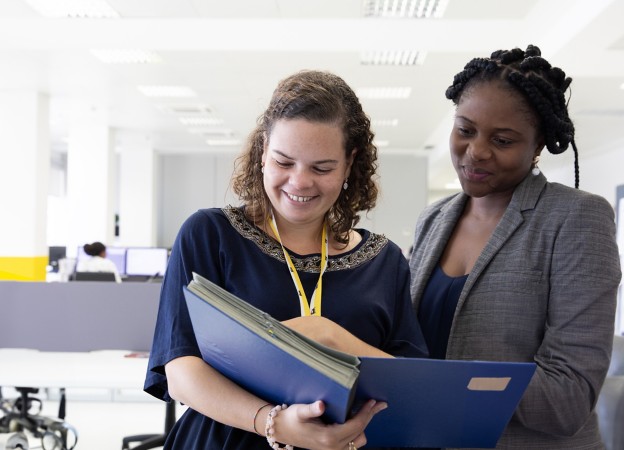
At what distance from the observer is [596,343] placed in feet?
4.11

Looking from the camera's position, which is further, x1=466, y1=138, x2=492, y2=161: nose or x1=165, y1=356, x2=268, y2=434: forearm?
x1=466, y1=138, x2=492, y2=161: nose

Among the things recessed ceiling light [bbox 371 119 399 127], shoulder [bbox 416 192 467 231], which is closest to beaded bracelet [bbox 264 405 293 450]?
shoulder [bbox 416 192 467 231]

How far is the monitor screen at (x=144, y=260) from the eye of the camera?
8117 mm

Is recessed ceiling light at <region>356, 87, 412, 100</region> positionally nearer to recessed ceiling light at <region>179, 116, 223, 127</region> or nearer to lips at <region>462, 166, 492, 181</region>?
recessed ceiling light at <region>179, 116, 223, 127</region>

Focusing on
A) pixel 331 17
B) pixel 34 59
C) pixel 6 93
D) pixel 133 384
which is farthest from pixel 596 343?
pixel 6 93

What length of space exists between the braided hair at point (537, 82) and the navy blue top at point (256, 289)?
16.8 inches

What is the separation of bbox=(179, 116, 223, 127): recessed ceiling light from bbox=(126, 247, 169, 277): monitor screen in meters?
3.34

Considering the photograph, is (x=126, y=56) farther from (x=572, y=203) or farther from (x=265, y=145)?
(x=572, y=203)

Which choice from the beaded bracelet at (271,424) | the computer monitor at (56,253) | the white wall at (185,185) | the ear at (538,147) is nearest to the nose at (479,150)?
the ear at (538,147)

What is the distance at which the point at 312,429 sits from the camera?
3.15ft

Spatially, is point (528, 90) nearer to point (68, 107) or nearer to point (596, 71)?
point (596, 71)

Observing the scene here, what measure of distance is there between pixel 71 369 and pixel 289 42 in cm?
416

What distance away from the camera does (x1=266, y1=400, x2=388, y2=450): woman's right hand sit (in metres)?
0.96

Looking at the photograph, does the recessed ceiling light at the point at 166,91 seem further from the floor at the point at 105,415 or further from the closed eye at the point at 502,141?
the closed eye at the point at 502,141
